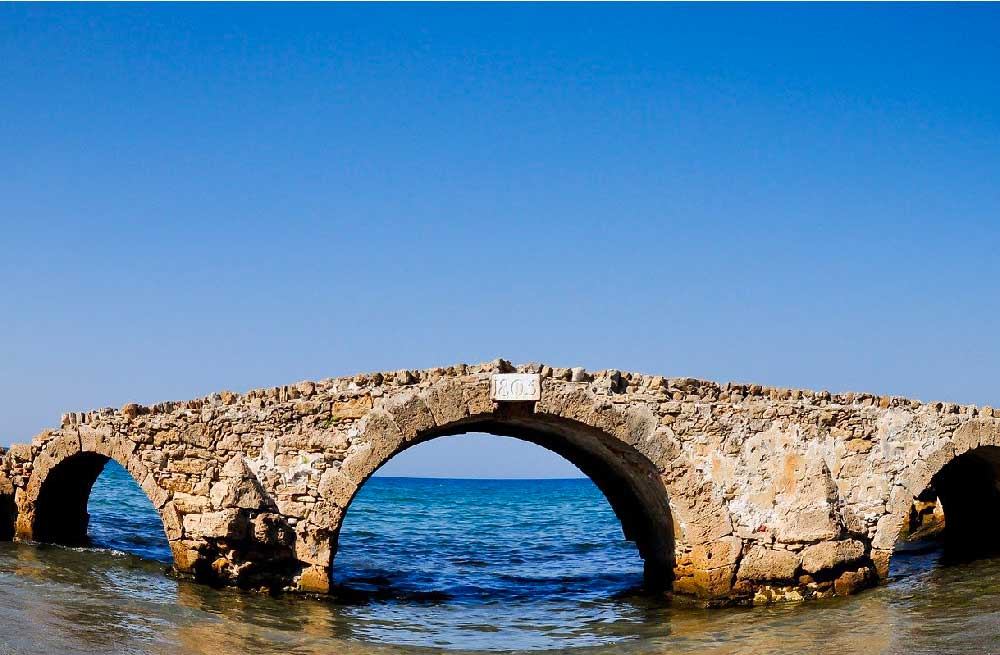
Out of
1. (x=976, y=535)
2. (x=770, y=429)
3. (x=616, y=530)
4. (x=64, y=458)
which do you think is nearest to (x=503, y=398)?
(x=770, y=429)

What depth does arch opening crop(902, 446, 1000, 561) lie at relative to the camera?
12.8 m

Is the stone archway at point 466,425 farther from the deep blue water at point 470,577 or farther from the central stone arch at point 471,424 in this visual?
the deep blue water at point 470,577

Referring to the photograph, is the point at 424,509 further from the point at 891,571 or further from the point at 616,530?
the point at 891,571

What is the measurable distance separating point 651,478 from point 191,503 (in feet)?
17.6

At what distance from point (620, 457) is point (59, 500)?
8.15m

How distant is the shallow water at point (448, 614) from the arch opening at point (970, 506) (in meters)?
0.80

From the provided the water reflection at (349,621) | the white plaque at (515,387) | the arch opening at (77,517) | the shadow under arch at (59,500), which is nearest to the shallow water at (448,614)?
the water reflection at (349,621)

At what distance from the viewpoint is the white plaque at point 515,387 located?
9.75m

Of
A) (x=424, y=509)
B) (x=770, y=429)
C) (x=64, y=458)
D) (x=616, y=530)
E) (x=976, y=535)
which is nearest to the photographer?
(x=770, y=429)

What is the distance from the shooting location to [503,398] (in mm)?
9734

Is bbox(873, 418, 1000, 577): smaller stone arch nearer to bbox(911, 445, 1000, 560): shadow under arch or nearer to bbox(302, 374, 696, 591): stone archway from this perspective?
bbox(911, 445, 1000, 560): shadow under arch

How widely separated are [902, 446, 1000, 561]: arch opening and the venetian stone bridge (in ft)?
6.66

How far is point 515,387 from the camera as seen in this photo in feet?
32.1

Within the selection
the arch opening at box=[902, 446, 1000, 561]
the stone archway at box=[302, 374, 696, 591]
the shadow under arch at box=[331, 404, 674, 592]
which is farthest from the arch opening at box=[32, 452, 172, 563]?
the arch opening at box=[902, 446, 1000, 561]
